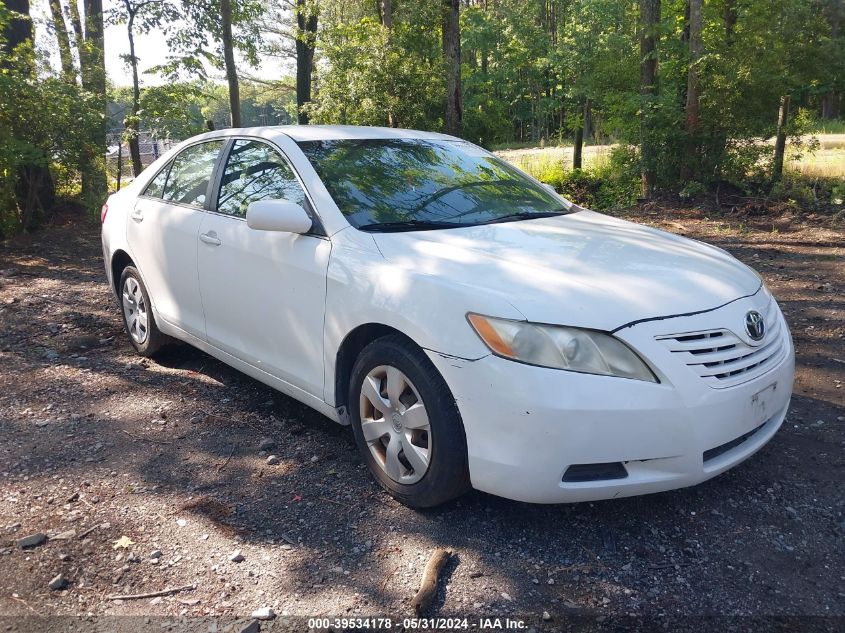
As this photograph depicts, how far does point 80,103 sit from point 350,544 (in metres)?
9.53

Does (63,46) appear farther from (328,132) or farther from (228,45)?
(328,132)

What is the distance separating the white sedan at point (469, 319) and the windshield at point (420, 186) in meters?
0.01

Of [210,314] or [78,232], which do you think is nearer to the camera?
[210,314]

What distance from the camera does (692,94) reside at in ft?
36.7

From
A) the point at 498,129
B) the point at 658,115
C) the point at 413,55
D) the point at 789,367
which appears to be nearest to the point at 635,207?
the point at 658,115

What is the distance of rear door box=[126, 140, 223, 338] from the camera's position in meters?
4.28

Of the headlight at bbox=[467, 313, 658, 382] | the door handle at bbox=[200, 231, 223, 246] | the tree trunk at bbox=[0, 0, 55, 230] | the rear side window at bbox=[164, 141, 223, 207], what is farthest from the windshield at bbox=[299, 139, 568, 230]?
the tree trunk at bbox=[0, 0, 55, 230]

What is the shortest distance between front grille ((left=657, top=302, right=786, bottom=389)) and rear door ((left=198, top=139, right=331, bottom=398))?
62.5 inches

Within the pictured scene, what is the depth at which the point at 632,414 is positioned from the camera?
2.51 m

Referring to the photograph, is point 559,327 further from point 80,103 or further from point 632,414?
point 80,103

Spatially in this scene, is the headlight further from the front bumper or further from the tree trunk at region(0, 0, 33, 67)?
the tree trunk at region(0, 0, 33, 67)

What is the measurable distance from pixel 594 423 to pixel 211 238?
8.25 feet

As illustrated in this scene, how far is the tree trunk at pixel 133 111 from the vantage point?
11.8 metres

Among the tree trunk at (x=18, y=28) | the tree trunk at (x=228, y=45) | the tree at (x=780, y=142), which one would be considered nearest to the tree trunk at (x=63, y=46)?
the tree trunk at (x=18, y=28)
